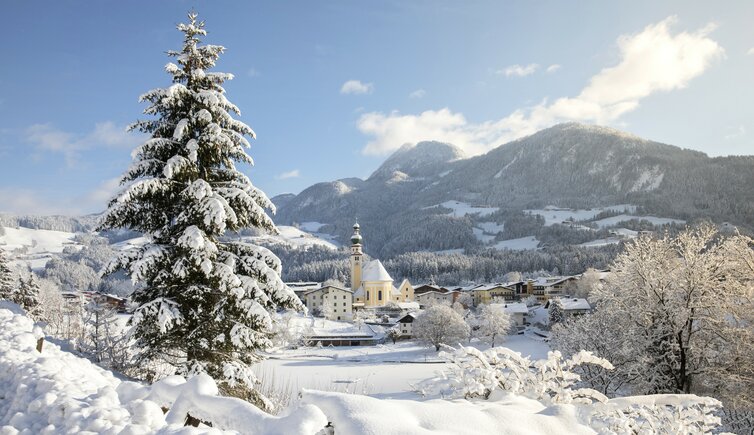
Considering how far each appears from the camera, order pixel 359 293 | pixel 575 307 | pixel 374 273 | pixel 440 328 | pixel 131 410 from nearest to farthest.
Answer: pixel 131 410 → pixel 440 328 → pixel 575 307 → pixel 374 273 → pixel 359 293

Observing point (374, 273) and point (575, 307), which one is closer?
point (575, 307)

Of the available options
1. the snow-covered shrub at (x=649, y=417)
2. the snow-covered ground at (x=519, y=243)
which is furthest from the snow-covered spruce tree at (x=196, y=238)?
the snow-covered ground at (x=519, y=243)

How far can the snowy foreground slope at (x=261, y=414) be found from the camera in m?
2.99

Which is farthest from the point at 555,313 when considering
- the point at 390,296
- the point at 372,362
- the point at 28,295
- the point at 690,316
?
the point at 28,295

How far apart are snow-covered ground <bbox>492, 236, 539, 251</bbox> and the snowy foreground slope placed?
183 metres

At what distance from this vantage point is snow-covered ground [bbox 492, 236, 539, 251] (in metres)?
183

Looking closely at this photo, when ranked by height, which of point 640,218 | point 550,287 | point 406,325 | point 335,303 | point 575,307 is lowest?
point 406,325

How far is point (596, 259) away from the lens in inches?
4934

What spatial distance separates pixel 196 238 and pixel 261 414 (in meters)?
5.29

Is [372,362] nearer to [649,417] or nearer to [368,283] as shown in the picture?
[368,283]

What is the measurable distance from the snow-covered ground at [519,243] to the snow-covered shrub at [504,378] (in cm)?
18196

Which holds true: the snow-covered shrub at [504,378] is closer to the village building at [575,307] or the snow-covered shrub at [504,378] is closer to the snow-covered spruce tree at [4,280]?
the snow-covered spruce tree at [4,280]

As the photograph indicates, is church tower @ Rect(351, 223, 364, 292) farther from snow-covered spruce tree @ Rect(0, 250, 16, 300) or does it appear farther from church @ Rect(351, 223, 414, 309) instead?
snow-covered spruce tree @ Rect(0, 250, 16, 300)

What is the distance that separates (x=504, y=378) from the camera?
5.33 meters
